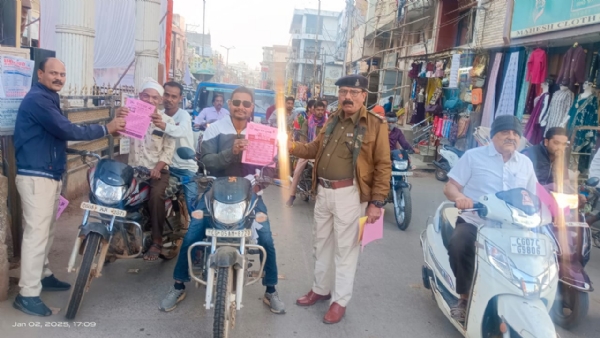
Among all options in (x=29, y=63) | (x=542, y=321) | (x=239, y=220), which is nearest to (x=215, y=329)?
(x=239, y=220)

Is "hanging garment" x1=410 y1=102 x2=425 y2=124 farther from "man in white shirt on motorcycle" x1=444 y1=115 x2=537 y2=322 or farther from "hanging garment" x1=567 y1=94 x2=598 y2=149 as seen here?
"man in white shirt on motorcycle" x1=444 y1=115 x2=537 y2=322

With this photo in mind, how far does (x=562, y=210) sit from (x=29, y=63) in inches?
178

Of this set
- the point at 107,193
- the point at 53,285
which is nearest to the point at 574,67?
the point at 107,193

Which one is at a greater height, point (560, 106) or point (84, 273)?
point (560, 106)

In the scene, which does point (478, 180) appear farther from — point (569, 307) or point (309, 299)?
point (309, 299)

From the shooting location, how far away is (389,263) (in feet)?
17.4

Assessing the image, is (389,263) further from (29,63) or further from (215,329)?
(29,63)

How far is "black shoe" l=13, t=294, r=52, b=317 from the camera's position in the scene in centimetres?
344

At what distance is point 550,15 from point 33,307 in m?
9.51

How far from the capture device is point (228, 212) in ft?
10.5

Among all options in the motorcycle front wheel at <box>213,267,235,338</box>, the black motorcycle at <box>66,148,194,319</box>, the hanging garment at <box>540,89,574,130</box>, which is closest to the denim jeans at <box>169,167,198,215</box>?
the black motorcycle at <box>66,148,194,319</box>

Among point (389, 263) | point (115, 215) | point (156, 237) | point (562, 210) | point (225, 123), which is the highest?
point (225, 123)

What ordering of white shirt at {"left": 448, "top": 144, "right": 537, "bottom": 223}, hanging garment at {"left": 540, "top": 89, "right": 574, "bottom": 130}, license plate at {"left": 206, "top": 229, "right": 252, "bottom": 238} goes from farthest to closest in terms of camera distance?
hanging garment at {"left": 540, "top": 89, "right": 574, "bottom": 130}, white shirt at {"left": 448, "top": 144, "right": 537, "bottom": 223}, license plate at {"left": 206, "top": 229, "right": 252, "bottom": 238}

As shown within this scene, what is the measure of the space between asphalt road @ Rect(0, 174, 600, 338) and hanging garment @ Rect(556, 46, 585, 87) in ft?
13.8
